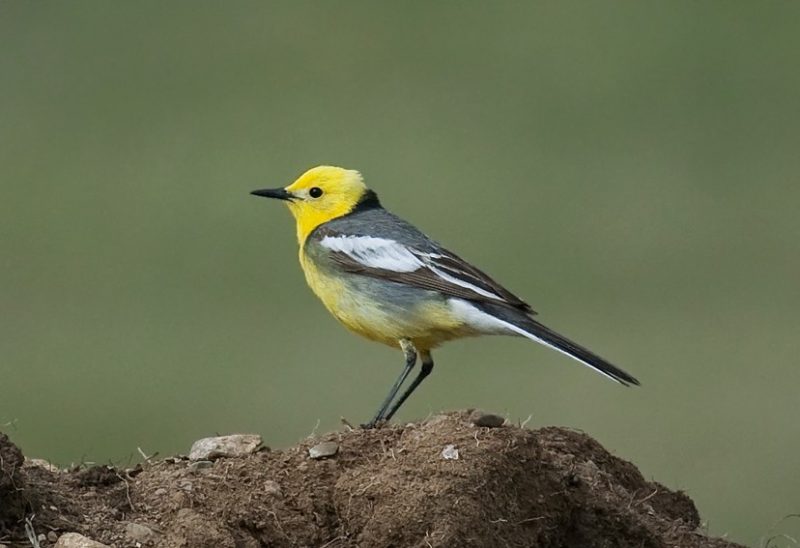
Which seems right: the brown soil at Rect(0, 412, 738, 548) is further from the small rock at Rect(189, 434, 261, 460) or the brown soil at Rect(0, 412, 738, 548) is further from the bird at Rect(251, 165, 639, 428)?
the bird at Rect(251, 165, 639, 428)

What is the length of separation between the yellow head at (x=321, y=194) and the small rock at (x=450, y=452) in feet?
11.9

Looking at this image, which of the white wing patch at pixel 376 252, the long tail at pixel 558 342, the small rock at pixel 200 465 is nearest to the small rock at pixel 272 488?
the small rock at pixel 200 465

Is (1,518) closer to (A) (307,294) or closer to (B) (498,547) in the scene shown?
(B) (498,547)

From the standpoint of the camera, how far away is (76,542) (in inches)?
270

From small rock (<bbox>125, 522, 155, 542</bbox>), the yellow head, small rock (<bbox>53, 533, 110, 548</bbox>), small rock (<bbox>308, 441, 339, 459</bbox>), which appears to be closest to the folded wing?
the yellow head

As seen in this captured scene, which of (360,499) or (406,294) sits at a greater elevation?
(406,294)

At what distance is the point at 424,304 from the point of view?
9.59 m

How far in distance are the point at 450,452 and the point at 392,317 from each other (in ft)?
7.45

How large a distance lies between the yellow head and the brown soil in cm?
312

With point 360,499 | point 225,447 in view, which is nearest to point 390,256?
point 225,447

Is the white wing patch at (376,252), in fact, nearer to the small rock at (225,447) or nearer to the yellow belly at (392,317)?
the yellow belly at (392,317)

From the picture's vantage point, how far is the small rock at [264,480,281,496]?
7.46 m

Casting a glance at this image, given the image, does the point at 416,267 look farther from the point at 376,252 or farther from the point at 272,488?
the point at 272,488

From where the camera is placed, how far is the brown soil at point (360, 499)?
708cm
